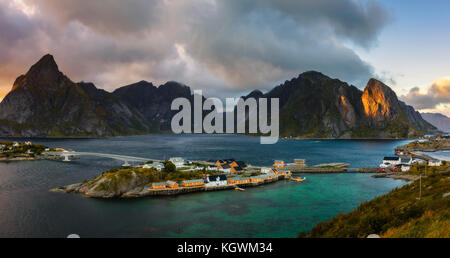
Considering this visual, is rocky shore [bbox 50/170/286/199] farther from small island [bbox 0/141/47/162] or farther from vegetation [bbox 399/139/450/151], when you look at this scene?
vegetation [bbox 399/139/450/151]

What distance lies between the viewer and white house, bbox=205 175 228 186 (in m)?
73.0

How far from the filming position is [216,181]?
73.9 meters

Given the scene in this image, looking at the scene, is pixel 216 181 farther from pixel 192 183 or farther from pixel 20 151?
pixel 20 151

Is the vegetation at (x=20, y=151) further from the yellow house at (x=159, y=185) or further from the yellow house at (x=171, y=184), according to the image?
the yellow house at (x=171, y=184)

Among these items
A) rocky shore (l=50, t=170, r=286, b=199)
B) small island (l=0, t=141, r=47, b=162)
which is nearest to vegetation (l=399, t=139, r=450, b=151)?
rocky shore (l=50, t=170, r=286, b=199)

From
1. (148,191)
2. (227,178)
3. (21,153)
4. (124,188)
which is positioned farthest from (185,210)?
(21,153)

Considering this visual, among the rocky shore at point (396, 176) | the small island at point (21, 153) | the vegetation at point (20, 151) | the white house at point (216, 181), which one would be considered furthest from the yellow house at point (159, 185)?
the vegetation at point (20, 151)

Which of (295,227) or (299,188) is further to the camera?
(299,188)
